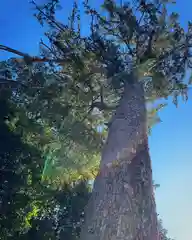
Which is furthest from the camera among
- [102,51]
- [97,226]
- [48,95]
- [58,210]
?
[58,210]

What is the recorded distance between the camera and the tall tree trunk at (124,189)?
3834 millimetres

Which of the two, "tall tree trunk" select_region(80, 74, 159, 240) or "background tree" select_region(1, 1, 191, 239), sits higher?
"background tree" select_region(1, 1, 191, 239)

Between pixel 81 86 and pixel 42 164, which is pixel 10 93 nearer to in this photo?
pixel 42 164

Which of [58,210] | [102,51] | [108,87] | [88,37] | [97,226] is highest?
[88,37]

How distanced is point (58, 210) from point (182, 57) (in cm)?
671

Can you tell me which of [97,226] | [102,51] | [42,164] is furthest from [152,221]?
[42,164]

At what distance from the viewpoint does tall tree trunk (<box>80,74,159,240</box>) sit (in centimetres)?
383

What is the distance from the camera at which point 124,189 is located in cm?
420

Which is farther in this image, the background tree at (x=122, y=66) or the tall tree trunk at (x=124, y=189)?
the background tree at (x=122, y=66)

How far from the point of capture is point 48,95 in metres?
7.65

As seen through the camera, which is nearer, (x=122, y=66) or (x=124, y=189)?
(x=124, y=189)

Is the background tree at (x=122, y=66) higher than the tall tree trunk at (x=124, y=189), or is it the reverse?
the background tree at (x=122, y=66)

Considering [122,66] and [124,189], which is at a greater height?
[122,66]

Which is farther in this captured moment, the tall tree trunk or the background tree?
the background tree
